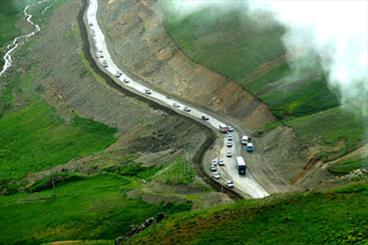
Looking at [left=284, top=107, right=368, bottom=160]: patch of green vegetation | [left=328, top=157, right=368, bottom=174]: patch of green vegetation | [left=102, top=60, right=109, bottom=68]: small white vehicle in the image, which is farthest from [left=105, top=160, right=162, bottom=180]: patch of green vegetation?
[left=102, top=60, right=109, bottom=68]: small white vehicle

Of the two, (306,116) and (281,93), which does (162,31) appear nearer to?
(281,93)

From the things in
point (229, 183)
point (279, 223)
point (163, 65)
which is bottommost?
point (229, 183)

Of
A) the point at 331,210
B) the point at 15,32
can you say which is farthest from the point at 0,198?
the point at 15,32

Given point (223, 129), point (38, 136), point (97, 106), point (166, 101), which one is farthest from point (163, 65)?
point (223, 129)

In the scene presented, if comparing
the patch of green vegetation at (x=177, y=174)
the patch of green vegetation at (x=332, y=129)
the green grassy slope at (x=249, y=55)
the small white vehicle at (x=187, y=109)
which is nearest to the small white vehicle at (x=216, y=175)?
the patch of green vegetation at (x=177, y=174)

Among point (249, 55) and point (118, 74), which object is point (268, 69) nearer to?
point (249, 55)

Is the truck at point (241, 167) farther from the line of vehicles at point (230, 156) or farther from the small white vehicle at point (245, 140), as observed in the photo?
the small white vehicle at point (245, 140)

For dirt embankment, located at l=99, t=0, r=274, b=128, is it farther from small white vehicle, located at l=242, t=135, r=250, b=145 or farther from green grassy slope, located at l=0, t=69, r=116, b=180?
green grassy slope, located at l=0, t=69, r=116, b=180
